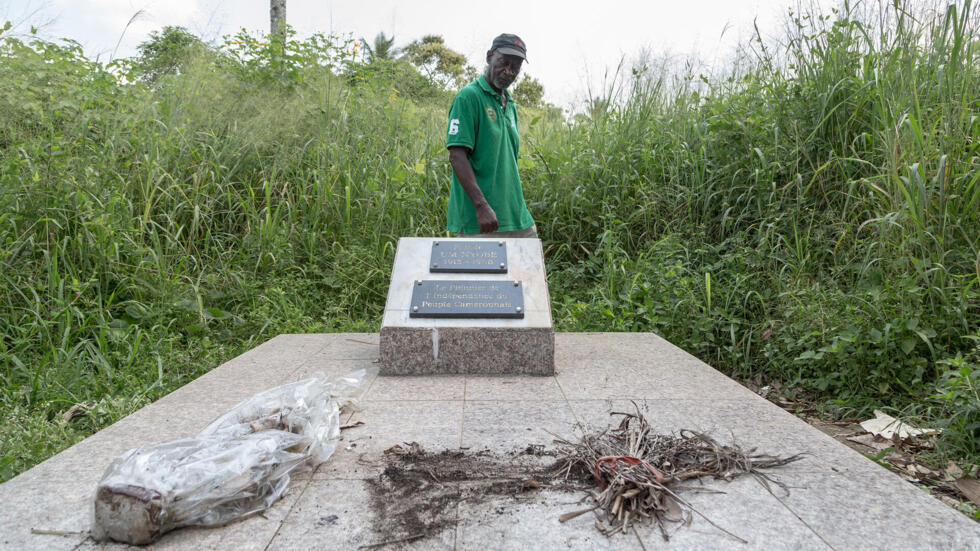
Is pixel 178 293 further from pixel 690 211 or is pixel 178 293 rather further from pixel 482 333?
pixel 690 211

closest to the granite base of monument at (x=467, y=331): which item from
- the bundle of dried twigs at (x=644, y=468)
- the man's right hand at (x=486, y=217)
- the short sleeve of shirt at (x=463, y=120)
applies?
the man's right hand at (x=486, y=217)

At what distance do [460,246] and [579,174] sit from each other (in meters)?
2.49

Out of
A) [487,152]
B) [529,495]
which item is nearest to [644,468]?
[529,495]

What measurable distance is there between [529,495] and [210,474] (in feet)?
3.31

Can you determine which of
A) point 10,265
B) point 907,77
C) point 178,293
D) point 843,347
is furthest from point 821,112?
point 10,265

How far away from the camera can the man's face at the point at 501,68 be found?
3.81 meters

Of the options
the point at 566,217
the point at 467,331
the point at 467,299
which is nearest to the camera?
the point at 467,331

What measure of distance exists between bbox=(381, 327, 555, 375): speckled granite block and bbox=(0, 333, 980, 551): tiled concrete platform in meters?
0.10

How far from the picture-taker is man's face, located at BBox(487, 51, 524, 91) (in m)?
3.81

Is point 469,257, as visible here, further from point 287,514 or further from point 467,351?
point 287,514

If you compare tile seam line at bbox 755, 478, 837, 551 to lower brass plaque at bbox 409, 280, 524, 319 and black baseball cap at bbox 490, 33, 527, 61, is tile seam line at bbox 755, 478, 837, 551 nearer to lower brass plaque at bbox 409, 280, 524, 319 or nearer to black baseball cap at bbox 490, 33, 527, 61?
lower brass plaque at bbox 409, 280, 524, 319

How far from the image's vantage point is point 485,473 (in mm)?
2145

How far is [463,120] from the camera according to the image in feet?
12.5

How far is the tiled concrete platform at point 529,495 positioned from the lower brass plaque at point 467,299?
39cm
